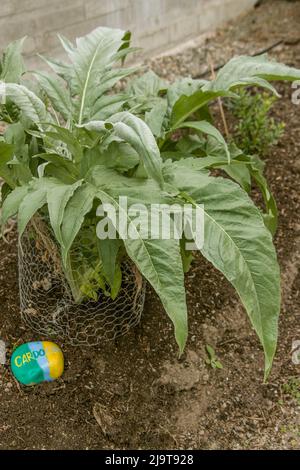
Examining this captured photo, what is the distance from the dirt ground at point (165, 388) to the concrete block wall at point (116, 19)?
111 centimetres

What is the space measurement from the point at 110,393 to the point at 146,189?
629 millimetres

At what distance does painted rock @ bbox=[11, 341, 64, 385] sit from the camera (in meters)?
1.62

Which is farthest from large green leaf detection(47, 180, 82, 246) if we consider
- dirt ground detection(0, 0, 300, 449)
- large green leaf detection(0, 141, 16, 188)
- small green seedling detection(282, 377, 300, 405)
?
small green seedling detection(282, 377, 300, 405)

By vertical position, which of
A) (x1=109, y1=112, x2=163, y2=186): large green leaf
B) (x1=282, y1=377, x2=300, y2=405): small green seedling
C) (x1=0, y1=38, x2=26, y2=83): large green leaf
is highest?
(x1=0, y1=38, x2=26, y2=83): large green leaf

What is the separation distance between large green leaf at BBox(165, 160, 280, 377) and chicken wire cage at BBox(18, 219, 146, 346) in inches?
13.5

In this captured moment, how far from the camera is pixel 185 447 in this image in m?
1.61

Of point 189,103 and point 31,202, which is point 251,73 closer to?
point 189,103

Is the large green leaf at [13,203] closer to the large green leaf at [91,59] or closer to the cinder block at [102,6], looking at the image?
the large green leaf at [91,59]

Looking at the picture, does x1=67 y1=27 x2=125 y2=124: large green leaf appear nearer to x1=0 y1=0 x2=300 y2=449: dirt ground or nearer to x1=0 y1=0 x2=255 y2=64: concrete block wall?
x1=0 y1=0 x2=300 y2=449: dirt ground

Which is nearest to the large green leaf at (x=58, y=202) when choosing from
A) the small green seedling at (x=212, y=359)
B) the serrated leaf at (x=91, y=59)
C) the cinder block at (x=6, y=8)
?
the serrated leaf at (x=91, y=59)

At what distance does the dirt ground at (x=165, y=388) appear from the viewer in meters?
1.61

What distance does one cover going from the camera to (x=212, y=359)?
180cm

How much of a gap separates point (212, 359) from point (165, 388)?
0.58ft

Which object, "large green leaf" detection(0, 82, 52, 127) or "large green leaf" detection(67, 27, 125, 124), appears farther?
"large green leaf" detection(67, 27, 125, 124)
